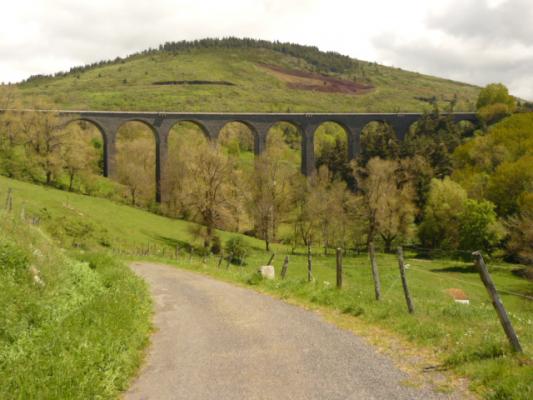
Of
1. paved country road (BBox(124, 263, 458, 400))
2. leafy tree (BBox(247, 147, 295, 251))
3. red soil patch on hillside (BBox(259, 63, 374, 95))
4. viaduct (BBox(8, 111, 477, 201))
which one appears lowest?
leafy tree (BBox(247, 147, 295, 251))

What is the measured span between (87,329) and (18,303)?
4.66 feet

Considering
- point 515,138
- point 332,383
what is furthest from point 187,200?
point 515,138

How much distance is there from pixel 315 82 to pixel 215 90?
41.5 m

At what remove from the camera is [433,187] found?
5722 cm

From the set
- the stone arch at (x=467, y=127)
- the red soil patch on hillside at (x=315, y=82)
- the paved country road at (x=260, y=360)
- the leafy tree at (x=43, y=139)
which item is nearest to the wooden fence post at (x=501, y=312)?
the paved country road at (x=260, y=360)

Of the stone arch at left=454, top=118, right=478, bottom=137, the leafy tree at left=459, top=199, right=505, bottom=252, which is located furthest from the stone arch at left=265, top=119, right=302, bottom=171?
the leafy tree at left=459, top=199, right=505, bottom=252

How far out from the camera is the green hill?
11769cm

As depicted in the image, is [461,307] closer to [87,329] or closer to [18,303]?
[87,329]

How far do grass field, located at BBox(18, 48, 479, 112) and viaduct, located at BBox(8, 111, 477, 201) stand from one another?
62.3 feet

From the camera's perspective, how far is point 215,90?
461 feet

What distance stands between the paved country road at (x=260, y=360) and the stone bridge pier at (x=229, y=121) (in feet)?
167

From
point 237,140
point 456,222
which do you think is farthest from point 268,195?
point 237,140

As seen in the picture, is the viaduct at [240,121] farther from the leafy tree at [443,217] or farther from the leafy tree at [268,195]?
the leafy tree at [443,217]

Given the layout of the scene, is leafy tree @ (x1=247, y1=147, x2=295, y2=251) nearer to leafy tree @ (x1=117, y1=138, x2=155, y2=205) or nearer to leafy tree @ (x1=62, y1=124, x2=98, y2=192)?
leafy tree @ (x1=117, y1=138, x2=155, y2=205)
